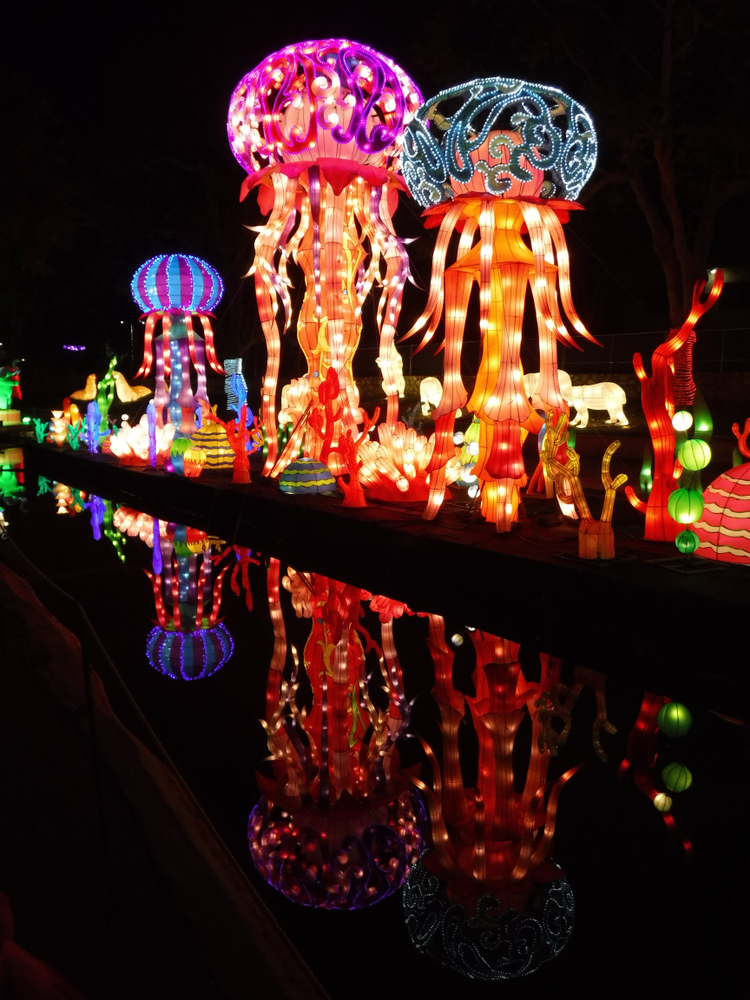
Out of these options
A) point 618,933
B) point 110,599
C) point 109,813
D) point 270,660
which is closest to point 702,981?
point 618,933

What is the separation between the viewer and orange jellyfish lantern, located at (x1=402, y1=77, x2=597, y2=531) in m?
8.41

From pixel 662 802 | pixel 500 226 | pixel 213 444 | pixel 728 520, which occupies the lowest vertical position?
pixel 662 802

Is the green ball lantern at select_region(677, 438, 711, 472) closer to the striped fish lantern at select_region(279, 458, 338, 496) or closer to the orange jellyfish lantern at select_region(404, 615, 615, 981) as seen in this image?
the orange jellyfish lantern at select_region(404, 615, 615, 981)

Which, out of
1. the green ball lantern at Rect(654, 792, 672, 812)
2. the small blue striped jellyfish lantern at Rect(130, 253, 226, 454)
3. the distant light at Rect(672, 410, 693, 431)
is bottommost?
the green ball lantern at Rect(654, 792, 672, 812)

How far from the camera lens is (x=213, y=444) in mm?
15430

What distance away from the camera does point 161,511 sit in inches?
587

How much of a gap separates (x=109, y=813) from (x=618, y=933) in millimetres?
2060

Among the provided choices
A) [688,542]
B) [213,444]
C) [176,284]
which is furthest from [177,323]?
[688,542]

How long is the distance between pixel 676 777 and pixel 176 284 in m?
13.3

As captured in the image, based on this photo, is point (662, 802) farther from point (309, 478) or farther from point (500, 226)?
point (309, 478)

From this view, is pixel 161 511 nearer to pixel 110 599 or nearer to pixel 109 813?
pixel 110 599

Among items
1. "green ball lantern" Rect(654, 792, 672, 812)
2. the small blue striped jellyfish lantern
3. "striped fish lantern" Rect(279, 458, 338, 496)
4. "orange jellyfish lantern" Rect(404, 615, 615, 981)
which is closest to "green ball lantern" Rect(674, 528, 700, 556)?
"orange jellyfish lantern" Rect(404, 615, 615, 981)

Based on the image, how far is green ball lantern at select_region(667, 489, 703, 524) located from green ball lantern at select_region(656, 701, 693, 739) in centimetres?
233

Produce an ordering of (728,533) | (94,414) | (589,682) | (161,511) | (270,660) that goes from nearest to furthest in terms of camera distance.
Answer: (589,682)
(270,660)
(728,533)
(161,511)
(94,414)
